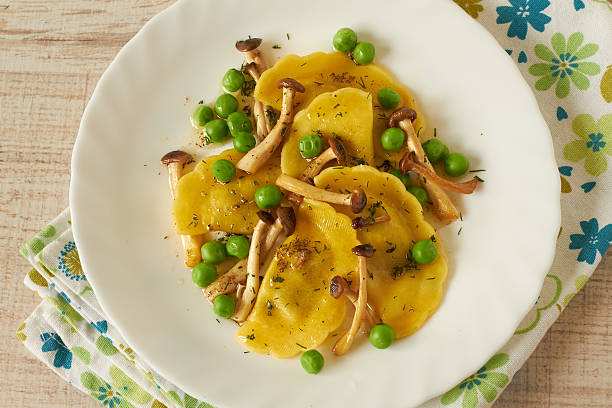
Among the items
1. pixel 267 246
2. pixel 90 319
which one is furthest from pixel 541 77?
pixel 90 319

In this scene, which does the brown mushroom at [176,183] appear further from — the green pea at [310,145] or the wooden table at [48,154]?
the wooden table at [48,154]

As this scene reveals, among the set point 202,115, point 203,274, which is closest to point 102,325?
point 203,274

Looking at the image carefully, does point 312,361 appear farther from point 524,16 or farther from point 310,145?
point 524,16

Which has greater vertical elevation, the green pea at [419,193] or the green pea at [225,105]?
the green pea at [225,105]

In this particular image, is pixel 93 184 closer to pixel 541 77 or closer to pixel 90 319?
pixel 90 319

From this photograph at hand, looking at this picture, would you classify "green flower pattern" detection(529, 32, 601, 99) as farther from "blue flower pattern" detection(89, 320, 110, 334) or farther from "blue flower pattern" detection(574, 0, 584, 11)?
"blue flower pattern" detection(89, 320, 110, 334)

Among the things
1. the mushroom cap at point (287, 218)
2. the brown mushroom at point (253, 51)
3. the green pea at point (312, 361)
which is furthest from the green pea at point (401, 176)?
the green pea at point (312, 361)
